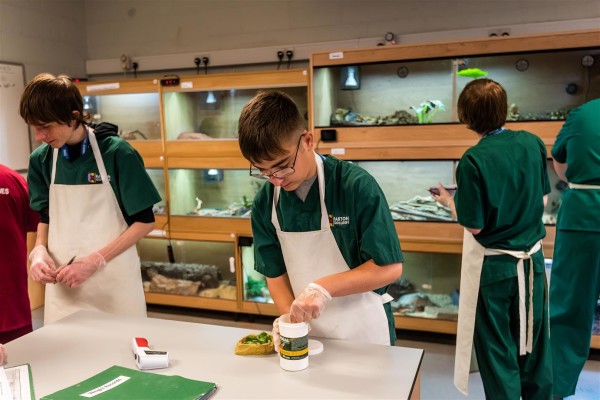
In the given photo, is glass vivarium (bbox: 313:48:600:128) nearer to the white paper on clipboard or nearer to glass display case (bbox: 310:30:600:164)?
glass display case (bbox: 310:30:600:164)

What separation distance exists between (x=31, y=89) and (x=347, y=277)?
141 centimetres

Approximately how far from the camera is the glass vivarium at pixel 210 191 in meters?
4.19

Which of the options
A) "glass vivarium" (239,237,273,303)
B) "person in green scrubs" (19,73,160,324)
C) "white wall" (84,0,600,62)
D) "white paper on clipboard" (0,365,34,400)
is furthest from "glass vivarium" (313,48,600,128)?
"white paper on clipboard" (0,365,34,400)

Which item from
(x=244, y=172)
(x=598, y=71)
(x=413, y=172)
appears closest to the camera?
(x=598, y=71)

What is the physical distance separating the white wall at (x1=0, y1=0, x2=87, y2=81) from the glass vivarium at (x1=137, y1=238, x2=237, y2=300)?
1944mm

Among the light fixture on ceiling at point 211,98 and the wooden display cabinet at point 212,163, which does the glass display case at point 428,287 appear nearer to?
the wooden display cabinet at point 212,163

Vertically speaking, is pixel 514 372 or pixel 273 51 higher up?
pixel 273 51

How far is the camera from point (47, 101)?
183 centimetres

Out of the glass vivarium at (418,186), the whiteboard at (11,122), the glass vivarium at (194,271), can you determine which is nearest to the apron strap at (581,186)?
the glass vivarium at (418,186)

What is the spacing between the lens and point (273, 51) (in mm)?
4176

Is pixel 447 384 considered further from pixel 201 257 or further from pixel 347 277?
pixel 201 257

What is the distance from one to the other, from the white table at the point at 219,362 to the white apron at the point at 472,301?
1.00m

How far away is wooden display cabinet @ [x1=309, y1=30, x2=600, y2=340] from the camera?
308 cm

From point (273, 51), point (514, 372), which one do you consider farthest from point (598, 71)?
point (273, 51)
